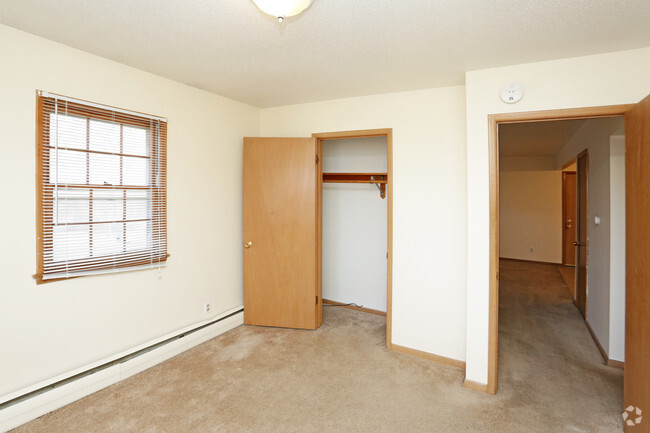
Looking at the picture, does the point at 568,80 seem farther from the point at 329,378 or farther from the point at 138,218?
the point at 138,218

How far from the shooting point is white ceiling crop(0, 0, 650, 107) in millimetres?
1680

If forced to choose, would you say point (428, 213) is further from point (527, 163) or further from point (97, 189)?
point (527, 163)

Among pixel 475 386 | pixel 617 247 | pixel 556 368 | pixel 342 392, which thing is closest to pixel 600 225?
pixel 617 247

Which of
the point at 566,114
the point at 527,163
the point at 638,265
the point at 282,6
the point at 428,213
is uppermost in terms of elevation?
the point at 527,163

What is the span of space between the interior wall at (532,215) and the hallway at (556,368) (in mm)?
2790

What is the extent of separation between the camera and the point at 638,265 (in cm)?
184

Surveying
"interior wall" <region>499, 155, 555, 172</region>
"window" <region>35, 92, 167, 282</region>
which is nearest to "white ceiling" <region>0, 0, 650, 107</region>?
"window" <region>35, 92, 167, 282</region>

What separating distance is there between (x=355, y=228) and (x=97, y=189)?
9.09ft

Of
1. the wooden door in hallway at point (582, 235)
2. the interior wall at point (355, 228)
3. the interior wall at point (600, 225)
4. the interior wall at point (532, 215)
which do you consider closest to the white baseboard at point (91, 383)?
the interior wall at point (355, 228)

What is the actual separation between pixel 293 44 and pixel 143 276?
213 centimetres

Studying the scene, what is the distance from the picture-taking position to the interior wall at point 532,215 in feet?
23.1

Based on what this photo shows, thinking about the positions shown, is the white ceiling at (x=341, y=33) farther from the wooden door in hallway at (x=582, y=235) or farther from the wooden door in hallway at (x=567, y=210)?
the wooden door in hallway at (x=567, y=210)

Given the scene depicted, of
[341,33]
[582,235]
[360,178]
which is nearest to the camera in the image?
[341,33]

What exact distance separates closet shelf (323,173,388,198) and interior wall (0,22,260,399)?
3.49 ft
